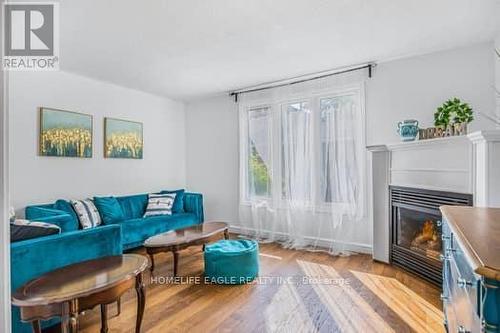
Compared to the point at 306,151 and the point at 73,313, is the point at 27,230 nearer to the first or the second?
the point at 73,313

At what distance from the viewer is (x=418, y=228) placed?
3.00m

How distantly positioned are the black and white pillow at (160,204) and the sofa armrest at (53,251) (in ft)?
6.67

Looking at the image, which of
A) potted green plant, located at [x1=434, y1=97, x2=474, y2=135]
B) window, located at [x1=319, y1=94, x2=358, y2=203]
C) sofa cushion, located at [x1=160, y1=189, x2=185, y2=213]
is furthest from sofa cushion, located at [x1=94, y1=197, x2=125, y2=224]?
potted green plant, located at [x1=434, y1=97, x2=474, y2=135]

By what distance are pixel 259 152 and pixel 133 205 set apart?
2117mm

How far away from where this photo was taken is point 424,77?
3303 millimetres

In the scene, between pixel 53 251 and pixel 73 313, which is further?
pixel 53 251

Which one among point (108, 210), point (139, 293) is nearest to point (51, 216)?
point (108, 210)

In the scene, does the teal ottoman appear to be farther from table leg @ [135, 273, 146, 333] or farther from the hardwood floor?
table leg @ [135, 273, 146, 333]

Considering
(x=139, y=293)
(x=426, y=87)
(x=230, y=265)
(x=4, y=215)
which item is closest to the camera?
(x=4, y=215)

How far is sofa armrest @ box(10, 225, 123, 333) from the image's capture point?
5.67ft

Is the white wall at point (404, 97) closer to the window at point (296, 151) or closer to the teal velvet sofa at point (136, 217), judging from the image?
the teal velvet sofa at point (136, 217)

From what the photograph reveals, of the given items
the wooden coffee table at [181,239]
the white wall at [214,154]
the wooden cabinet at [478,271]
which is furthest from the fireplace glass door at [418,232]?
the white wall at [214,154]

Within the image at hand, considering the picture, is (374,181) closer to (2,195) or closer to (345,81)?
(345,81)

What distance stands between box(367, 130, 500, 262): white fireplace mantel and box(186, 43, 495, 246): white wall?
36 cm
